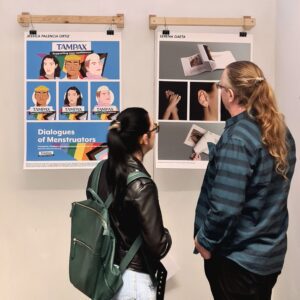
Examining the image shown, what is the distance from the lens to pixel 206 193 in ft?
5.24

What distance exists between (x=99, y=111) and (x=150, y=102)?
0.31 metres

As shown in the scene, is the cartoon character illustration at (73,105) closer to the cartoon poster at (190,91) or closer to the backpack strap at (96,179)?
the cartoon poster at (190,91)

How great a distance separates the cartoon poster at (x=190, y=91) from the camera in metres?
2.42

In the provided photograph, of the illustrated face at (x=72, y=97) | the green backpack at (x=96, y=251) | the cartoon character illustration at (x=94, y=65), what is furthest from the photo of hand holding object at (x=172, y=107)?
the green backpack at (x=96, y=251)

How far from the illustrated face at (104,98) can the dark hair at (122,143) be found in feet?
3.27

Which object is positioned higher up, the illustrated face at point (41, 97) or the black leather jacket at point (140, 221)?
the illustrated face at point (41, 97)

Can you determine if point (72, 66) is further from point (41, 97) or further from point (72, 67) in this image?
point (41, 97)

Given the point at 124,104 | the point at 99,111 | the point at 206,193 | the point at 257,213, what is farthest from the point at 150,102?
the point at 257,213

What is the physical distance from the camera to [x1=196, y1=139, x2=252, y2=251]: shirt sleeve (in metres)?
1.42

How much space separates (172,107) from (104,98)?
395 millimetres

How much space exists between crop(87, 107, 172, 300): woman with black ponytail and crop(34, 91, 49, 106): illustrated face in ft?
3.53

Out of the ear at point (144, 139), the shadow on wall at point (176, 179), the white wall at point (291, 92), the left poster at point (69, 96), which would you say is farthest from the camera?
the shadow on wall at point (176, 179)

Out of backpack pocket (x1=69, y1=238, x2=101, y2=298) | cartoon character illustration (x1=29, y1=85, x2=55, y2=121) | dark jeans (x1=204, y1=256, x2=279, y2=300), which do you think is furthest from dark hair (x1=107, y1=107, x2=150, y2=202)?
cartoon character illustration (x1=29, y1=85, x2=55, y2=121)

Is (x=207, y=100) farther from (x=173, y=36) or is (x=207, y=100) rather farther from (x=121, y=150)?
(x=121, y=150)
